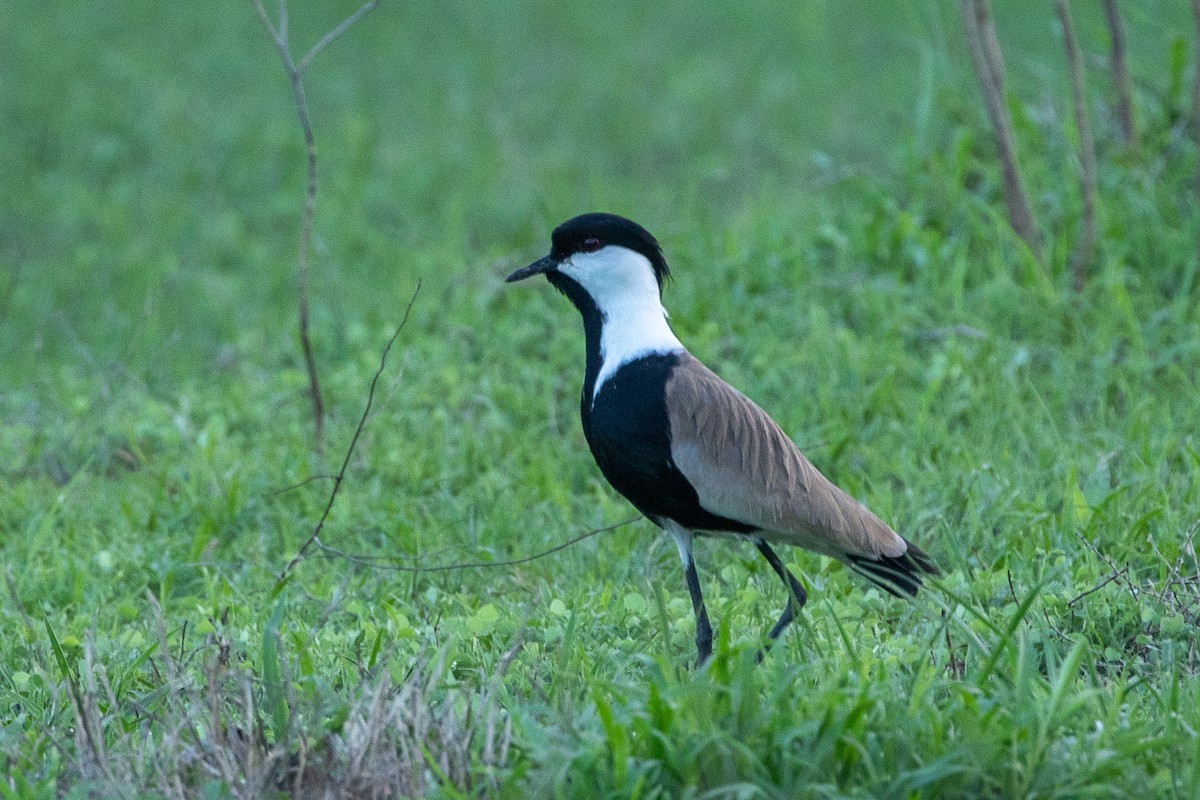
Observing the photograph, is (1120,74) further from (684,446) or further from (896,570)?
(684,446)

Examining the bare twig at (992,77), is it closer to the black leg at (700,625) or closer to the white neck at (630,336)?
the white neck at (630,336)

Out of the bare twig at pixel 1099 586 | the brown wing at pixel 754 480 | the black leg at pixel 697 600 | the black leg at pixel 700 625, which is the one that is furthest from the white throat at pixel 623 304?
the bare twig at pixel 1099 586

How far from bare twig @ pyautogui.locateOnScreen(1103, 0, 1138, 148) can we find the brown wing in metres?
3.17

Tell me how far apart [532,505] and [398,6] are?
6778mm

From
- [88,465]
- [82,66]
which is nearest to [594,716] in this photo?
[88,465]

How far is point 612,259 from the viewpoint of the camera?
3684 mm

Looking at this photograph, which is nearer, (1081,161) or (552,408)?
(552,408)

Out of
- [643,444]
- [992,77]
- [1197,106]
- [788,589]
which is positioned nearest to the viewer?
[643,444]

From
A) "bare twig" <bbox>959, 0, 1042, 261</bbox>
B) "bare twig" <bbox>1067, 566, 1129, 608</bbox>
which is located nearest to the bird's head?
"bare twig" <bbox>1067, 566, 1129, 608</bbox>

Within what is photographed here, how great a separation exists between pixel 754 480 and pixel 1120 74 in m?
3.47

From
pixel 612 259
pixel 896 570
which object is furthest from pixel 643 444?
pixel 896 570

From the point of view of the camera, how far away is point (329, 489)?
483 cm

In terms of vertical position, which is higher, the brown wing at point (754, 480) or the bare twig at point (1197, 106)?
the bare twig at point (1197, 106)

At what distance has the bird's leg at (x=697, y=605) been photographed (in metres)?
3.51
